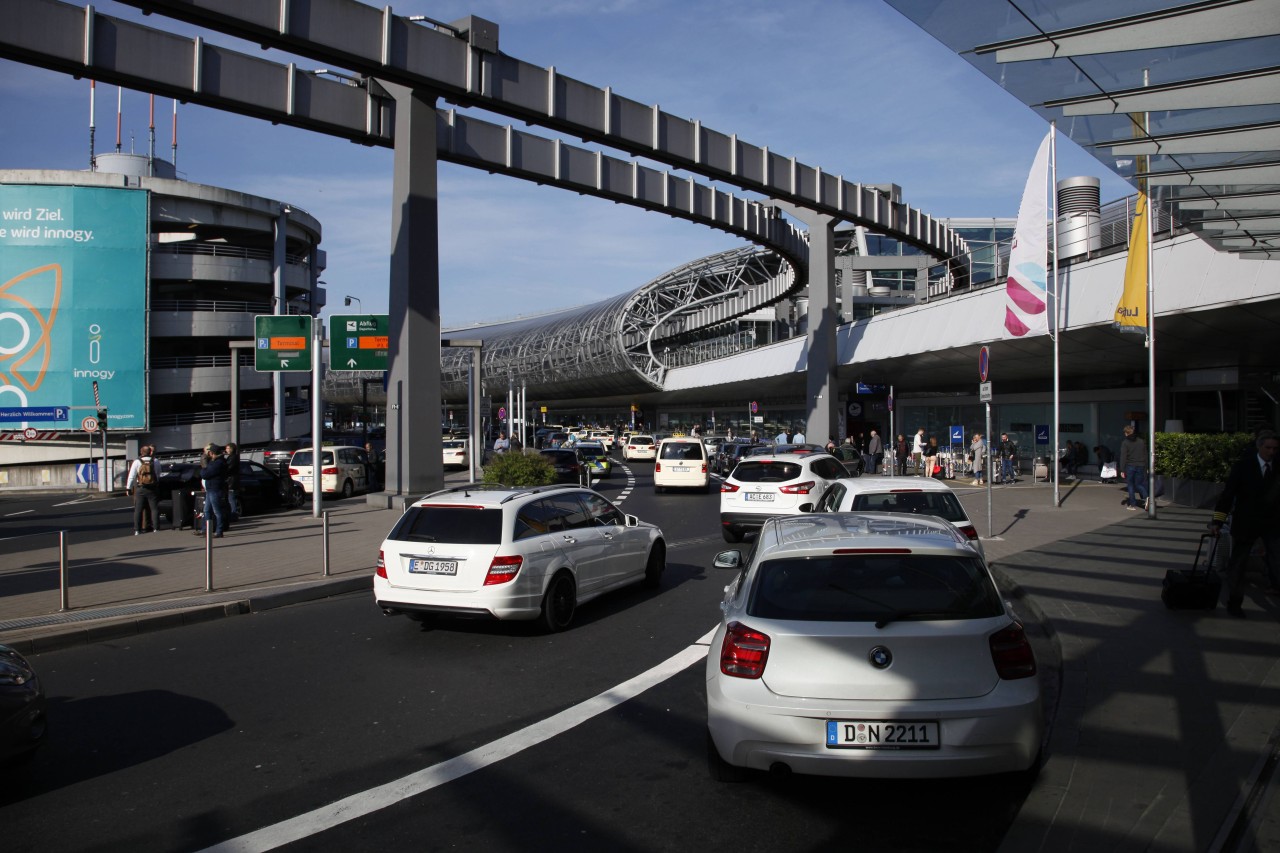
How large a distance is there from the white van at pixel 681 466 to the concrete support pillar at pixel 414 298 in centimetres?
927

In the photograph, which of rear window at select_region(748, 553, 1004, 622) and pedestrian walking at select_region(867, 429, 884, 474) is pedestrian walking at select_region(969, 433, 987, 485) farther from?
rear window at select_region(748, 553, 1004, 622)

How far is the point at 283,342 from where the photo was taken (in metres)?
23.8

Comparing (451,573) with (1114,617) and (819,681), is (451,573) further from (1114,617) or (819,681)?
(1114,617)

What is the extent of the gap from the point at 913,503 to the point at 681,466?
19.1m

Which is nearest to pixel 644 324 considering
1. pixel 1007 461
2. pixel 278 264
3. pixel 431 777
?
pixel 278 264

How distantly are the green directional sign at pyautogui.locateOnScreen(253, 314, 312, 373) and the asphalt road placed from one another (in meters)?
15.7

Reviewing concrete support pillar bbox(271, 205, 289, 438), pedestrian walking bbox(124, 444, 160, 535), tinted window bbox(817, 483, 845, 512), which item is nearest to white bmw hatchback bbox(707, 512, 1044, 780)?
tinted window bbox(817, 483, 845, 512)

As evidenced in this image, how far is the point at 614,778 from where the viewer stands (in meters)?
5.29

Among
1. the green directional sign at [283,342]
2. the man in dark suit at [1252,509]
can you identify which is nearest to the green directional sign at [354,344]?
the green directional sign at [283,342]

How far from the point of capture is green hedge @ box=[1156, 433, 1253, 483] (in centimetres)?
1912

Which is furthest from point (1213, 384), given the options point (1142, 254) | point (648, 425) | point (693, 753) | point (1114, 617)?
point (648, 425)

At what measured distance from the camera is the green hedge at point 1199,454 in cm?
1912

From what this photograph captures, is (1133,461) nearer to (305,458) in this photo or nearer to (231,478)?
(231,478)

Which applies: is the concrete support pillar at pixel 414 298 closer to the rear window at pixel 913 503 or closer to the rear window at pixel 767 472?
the rear window at pixel 767 472
